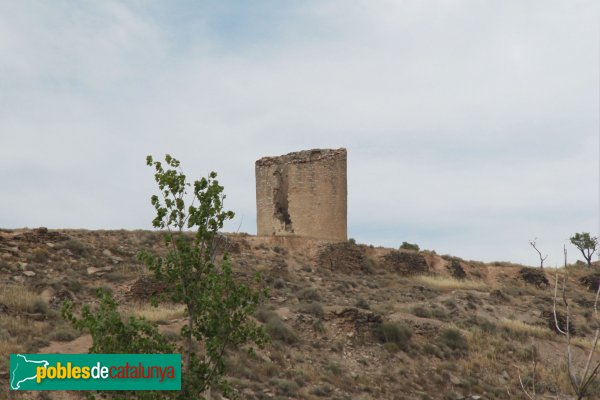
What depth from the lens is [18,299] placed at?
15539mm

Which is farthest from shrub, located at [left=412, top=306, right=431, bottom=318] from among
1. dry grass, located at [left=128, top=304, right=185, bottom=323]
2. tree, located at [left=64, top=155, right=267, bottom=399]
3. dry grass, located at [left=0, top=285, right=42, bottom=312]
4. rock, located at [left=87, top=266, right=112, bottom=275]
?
tree, located at [left=64, top=155, right=267, bottom=399]

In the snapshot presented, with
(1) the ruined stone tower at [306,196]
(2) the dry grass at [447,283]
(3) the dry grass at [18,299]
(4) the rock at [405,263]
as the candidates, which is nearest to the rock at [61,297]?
(3) the dry grass at [18,299]

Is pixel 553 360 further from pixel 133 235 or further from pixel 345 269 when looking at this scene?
pixel 133 235

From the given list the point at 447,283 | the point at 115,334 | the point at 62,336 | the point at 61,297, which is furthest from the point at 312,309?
the point at 115,334

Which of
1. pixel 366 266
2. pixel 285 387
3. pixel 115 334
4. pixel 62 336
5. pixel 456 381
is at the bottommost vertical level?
pixel 456 381

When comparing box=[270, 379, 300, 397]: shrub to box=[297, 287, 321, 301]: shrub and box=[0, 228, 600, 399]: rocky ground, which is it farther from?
box=[297, 287, 321, 301]: shrub

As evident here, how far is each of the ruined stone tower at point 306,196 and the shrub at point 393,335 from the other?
27.4ft

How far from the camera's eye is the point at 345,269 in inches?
997

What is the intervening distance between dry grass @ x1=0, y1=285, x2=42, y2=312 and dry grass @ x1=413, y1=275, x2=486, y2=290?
14.6 metres

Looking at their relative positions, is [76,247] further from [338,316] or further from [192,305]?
[192,305]

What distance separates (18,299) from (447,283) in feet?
52.1

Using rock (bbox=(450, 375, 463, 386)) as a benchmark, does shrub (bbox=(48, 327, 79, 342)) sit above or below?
above

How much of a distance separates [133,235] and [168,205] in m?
16.6

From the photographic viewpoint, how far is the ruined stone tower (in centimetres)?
2570
